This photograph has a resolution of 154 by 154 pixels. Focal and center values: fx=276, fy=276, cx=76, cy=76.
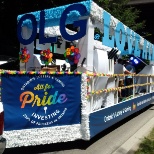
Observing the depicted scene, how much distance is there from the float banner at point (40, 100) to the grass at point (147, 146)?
1326 mm

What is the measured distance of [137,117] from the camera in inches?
369

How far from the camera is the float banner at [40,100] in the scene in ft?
15.5

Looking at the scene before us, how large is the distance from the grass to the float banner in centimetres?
133

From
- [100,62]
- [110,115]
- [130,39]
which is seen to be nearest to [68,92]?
[100,62]

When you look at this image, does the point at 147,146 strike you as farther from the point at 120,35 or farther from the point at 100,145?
the point at 120,35

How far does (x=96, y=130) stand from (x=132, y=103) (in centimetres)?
312

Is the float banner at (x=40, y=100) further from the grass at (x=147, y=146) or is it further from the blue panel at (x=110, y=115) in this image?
the grass at (x=147, y=146)

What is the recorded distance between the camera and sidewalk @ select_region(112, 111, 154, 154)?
5.43 m

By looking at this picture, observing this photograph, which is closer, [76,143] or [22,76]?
[22,76]

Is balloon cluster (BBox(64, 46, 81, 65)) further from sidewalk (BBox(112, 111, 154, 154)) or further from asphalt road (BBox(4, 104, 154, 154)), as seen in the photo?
sidewalk (BBox(112, 111, 154, 154))

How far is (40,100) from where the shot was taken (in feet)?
16.5

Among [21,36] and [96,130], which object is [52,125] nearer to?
[96,130]

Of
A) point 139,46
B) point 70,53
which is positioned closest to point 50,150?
point 70,53

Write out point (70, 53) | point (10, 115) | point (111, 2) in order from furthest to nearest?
1. point (111, 2)
2. point (70, 53)
3. point (10, 115)
